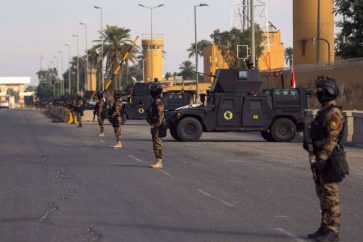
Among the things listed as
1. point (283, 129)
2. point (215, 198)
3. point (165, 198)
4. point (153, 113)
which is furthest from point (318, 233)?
point (283, 129)

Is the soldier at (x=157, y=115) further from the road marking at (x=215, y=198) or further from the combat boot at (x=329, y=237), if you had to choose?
the combat boot at (x=329, y=237)

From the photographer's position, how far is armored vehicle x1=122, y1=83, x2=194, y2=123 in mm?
45781

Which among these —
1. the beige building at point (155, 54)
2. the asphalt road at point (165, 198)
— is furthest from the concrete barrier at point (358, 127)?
the beige building at point (155, 54)

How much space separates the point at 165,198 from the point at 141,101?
3568 centimetres

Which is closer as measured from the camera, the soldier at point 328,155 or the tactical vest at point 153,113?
the soldier at point 328,155

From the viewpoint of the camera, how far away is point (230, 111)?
91.3 ft

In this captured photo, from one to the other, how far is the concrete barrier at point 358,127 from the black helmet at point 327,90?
18.3m

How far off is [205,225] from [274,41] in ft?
290

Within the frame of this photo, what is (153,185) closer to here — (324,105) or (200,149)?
(324,105)

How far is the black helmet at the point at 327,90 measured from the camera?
825cm

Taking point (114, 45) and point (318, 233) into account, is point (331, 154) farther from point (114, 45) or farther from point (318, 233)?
point (114, 45)

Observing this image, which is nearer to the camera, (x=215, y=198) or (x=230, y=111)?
(x=215, y=198)

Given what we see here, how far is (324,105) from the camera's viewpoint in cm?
830

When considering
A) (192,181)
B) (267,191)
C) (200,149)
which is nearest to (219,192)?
(267,191)
